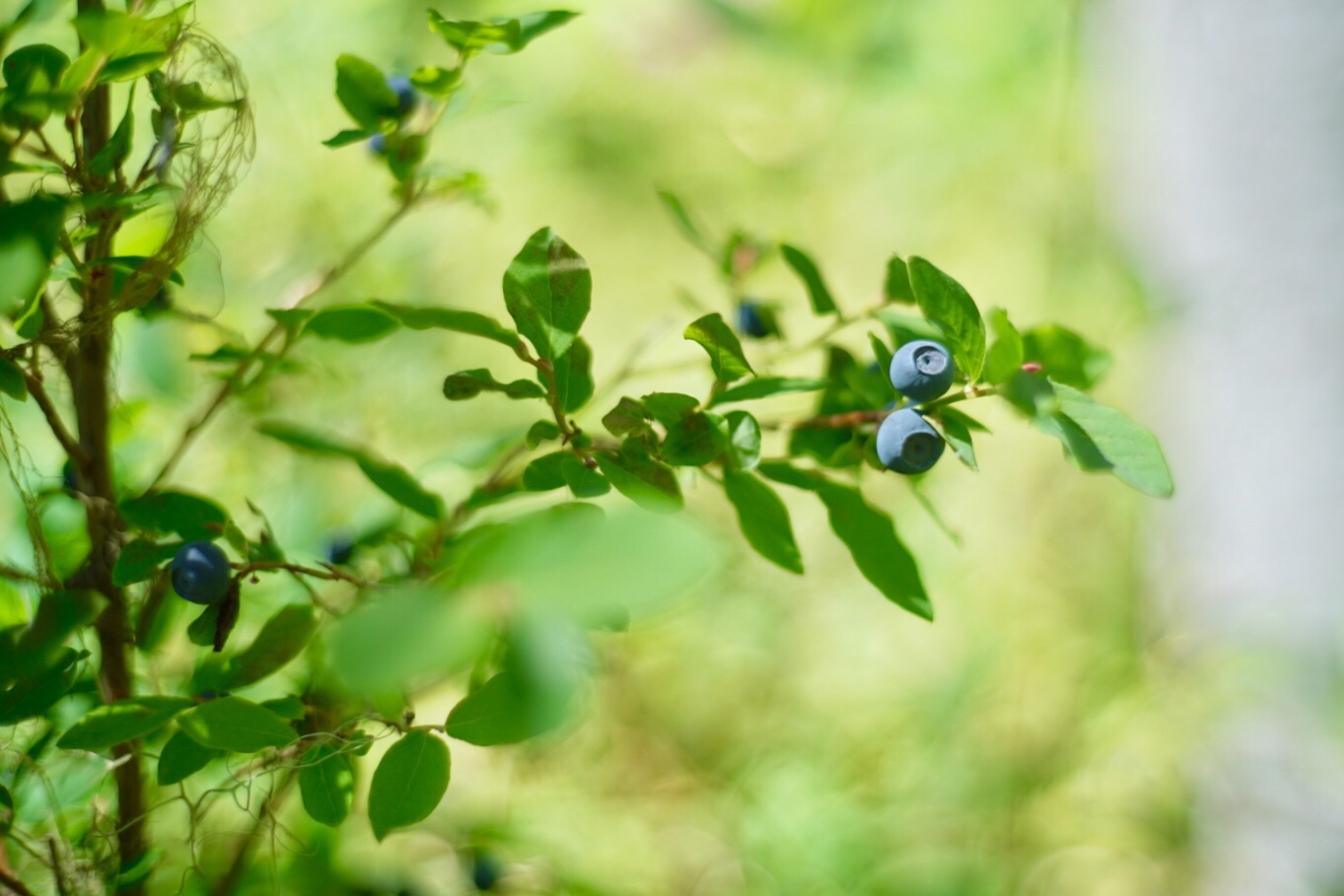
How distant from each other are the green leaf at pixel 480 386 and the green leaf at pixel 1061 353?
0.29 m

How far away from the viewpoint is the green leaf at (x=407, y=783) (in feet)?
1.68

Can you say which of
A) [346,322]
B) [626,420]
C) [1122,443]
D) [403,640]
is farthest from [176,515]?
[1122,443]

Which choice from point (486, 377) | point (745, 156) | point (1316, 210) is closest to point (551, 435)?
point (486, 377)

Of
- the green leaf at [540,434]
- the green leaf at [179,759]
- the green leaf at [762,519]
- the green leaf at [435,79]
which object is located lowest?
the green leaf at [179,759]

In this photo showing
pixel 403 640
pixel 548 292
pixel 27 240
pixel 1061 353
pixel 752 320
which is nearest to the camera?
pixel 403 640

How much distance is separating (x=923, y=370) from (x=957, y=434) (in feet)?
0.12

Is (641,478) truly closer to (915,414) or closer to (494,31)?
(915,414)

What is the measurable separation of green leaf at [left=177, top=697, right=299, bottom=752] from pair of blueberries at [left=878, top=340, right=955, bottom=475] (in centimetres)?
32

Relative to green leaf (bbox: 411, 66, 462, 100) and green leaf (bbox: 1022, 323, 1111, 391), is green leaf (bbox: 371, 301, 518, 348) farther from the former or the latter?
green leaf (bbox: 1022, 323, 1111, 391)

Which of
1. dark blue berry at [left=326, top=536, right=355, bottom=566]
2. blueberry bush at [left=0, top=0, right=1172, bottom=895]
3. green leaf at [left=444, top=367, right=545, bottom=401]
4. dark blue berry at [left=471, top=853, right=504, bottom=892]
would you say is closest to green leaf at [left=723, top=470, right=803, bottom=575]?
blueberry bush at [left=0, top=0, right=1172, bottom=895]

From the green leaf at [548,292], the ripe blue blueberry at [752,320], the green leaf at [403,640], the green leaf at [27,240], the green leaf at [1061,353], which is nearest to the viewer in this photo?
the green leaf at [403,640]

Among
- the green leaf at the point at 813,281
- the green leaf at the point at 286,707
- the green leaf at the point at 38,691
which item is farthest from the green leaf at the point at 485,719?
the green leaf at the point at 813,281

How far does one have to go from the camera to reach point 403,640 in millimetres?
277

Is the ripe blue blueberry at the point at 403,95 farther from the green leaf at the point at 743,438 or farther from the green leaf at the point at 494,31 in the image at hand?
the green leaf at the point at 743,438
